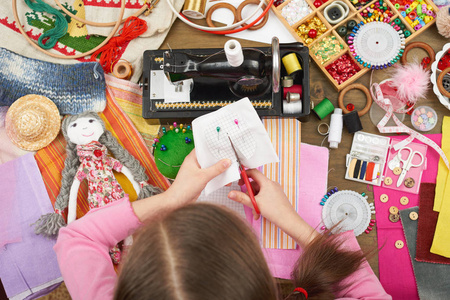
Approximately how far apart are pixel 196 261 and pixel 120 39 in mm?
886

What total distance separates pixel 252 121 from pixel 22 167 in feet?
2.51

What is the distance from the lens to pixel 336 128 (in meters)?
1.14

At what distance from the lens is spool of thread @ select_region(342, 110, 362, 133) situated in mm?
1143

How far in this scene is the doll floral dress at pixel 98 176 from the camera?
3.66 feet

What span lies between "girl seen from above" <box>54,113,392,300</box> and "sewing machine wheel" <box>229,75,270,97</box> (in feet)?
0.75

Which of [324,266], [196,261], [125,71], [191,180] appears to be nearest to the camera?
[196,261]

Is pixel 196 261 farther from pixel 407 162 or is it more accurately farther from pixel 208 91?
pixel 407 162

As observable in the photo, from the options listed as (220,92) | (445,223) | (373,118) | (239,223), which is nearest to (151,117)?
(220,92)

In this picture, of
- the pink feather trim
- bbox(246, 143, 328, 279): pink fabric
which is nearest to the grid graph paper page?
bbox(246, 143, 328, 279): pink fabric

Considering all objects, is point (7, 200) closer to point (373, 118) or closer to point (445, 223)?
point (373, 118)

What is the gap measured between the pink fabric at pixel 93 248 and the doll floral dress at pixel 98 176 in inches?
4.1

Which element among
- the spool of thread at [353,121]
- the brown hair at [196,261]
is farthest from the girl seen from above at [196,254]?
the spool of thread at [353,121]

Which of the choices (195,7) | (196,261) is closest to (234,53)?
(195,7)

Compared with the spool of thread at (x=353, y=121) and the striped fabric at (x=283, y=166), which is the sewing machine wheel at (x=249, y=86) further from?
the spool of thread at (x=353, y=121)
